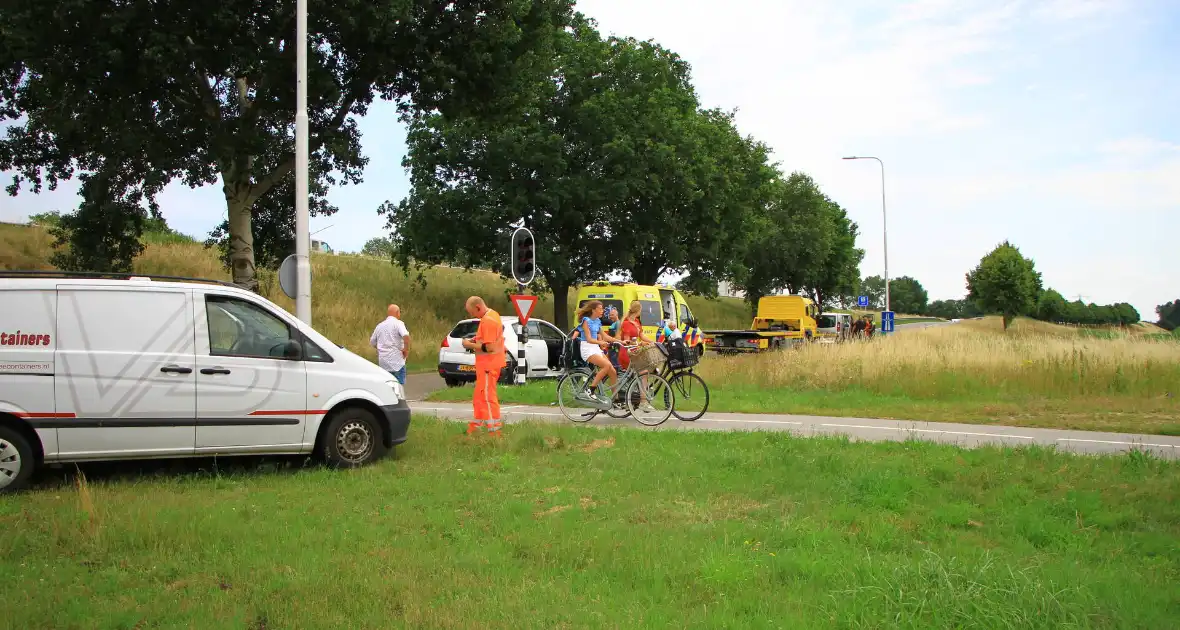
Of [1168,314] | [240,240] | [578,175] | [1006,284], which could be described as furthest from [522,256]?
[1006,284]

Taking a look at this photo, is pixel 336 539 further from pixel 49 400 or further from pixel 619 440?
pixel 619 440

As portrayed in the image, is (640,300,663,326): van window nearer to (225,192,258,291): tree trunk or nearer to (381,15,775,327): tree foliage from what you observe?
(381,15,775,327): tree foliage

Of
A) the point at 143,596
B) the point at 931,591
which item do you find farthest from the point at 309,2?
the point at 931,591

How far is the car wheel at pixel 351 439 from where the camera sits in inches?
332

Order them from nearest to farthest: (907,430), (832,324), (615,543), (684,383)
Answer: (615,543)
(907,430)
(684,383)
(832,324)

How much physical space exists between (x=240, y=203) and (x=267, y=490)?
12.2 metres

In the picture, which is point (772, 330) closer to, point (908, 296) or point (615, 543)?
point (615, 543)

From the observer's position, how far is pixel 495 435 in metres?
9.98

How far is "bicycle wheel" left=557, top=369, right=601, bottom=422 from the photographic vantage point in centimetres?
1241

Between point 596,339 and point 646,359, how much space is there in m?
1.33

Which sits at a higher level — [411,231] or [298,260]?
[411,231]

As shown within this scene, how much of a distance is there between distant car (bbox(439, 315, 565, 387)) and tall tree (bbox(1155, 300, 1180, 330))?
27.3m

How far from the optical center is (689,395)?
12.4m

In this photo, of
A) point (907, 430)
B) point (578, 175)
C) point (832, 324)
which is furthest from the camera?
point (832, 324)
